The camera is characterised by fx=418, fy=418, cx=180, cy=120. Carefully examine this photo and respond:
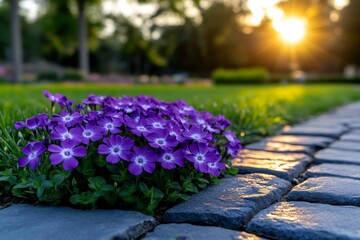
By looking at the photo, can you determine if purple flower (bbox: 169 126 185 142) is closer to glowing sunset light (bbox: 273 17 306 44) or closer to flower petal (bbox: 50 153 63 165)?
flower petal (bbox: 50 153 63 165)

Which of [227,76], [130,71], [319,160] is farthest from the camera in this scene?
[130,71]

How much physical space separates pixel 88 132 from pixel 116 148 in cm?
16

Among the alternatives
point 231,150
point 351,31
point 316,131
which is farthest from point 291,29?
point 231,150

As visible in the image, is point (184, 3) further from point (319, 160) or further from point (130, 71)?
point (130, 71)

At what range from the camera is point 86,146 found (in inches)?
68.2

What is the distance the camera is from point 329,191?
1.83 m

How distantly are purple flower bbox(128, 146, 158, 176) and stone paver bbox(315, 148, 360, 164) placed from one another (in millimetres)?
1386

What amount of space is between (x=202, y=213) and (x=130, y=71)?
127 ft

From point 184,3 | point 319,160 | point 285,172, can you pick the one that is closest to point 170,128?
point 285,172

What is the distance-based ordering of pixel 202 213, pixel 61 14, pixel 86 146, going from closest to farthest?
pixel 202 213
pixel 86 146
pixel 61 14

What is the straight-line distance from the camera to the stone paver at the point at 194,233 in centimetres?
136

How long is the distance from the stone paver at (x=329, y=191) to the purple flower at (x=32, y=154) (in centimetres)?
106

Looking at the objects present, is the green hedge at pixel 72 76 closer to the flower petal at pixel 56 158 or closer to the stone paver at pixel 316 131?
the stone paver at pixel 316 131

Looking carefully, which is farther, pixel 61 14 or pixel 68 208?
pixel 61 14
